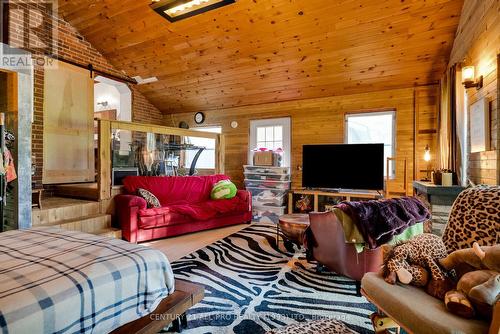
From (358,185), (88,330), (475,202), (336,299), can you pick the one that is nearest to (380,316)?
(336,299)

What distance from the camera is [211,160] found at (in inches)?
220

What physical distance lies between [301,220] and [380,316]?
159 centimetres

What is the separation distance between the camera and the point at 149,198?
12.2ft

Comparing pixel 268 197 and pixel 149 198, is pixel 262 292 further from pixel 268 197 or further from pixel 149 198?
pixel 268 197

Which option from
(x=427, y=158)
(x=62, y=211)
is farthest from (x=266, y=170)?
(x=62, y=211)

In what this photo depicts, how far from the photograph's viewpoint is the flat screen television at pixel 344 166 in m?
4.12

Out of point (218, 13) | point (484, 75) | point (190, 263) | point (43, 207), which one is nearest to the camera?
point (484, 75)

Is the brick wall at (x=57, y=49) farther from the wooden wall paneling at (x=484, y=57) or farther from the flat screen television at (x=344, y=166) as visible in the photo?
the wooden wall paneling at (x=484, y=57)

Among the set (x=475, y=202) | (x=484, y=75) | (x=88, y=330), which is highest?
→ (x=484, y=75)

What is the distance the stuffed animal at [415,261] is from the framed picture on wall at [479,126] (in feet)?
5.12

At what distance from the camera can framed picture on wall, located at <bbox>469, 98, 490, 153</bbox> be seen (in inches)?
95.8

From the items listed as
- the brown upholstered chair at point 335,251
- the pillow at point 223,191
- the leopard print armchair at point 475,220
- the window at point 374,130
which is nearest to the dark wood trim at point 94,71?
the pillow at point 223,191

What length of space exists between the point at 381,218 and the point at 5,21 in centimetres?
553

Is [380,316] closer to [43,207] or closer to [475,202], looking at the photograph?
[475,202]
